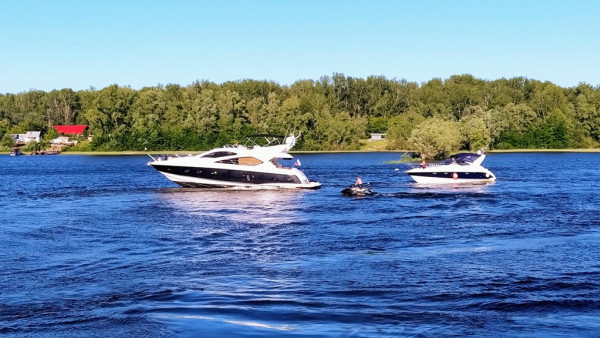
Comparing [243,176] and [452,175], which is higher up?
[243,176]

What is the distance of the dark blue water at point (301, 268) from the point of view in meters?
18.3

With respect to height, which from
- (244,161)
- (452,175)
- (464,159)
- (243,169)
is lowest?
(452,175)

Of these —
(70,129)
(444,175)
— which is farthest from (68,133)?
(444,175)

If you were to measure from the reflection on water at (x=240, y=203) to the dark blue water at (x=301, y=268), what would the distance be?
208mm

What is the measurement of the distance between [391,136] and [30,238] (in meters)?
132

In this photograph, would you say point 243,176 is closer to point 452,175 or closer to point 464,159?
point 452,175

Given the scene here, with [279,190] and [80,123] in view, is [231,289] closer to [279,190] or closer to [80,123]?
[279,190]

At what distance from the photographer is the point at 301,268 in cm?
2514

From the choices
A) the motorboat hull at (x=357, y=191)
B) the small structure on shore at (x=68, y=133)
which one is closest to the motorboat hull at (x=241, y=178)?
the motorboat hull at (x=357, y=191)

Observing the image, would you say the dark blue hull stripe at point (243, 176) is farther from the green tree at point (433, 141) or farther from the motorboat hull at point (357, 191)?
the green tree at point (433, 141)

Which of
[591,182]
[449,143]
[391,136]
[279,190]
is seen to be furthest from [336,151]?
[279,190]

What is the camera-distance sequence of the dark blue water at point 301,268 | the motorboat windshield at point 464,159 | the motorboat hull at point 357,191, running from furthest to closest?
the motorboat windshield at point 464,159
the motorboat hull at point 357,191
the dark blue water at point 301,268

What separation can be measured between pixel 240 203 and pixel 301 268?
2265cm

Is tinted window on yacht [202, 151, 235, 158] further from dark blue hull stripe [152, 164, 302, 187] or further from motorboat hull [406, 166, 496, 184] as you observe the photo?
motorboat hull [406, 166, 496, 184]
